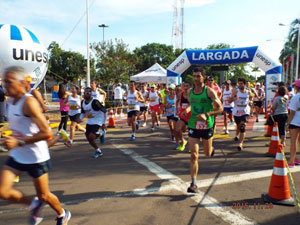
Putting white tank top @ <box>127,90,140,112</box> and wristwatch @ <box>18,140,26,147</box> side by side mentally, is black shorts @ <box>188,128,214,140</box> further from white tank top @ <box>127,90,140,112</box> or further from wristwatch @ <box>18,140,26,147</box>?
white tank top @ <box>127,90,140,112</box>

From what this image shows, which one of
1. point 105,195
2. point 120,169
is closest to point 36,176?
point 105,195

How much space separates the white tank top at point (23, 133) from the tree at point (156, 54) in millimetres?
62680

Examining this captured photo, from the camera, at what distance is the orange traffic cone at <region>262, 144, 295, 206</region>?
3.72 metres

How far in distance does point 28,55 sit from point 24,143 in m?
6.42

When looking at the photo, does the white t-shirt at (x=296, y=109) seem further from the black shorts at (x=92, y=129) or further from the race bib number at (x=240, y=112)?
the black shorts at (x=92, y=129)

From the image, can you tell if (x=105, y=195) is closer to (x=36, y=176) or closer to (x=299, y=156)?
(x=36, y=176)

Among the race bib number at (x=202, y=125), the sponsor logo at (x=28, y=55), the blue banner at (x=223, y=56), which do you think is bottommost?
the race bib number at (x=202, y=125)

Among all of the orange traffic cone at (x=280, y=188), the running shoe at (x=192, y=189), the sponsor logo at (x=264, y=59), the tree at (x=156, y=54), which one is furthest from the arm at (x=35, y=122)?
the tree at (x=156, y=54)

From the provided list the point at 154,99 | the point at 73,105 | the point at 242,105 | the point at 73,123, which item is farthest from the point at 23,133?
the point at 154,99

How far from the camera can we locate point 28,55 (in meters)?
8.05

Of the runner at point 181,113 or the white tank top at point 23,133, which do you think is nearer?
the white tank top at point 23,133

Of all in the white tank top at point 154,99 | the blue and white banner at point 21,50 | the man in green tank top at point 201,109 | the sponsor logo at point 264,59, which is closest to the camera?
the man in green tank top at point 201,109

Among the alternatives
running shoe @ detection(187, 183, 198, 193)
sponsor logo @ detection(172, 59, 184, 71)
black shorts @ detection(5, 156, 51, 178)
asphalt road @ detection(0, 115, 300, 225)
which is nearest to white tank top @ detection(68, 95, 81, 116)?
asphalt road @ detection(0, 115, 300, 225)

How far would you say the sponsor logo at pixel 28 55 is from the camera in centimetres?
776
